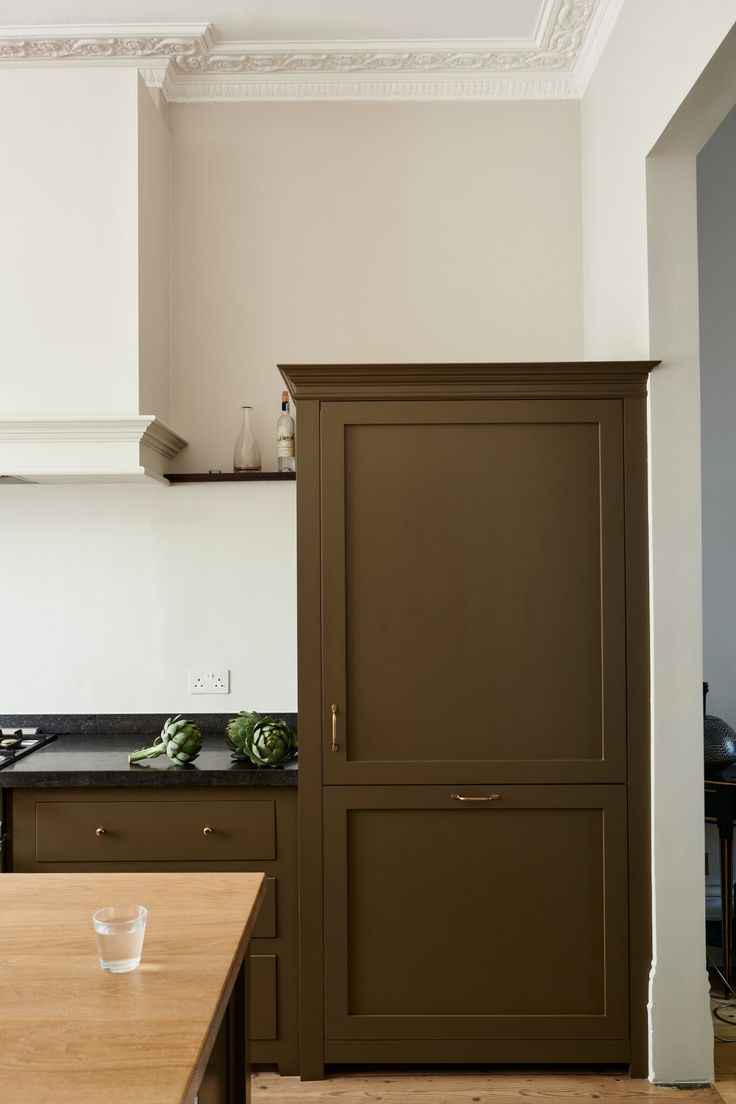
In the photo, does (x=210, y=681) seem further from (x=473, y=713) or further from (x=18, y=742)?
(x=473, y=713)

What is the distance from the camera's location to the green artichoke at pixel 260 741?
2496 mm

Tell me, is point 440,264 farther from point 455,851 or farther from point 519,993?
point 519,993

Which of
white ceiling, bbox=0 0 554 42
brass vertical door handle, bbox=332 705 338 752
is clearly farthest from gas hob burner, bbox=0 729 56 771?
white ceiling, bbox=0 0 554 42

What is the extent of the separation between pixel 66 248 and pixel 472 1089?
269 centimetres

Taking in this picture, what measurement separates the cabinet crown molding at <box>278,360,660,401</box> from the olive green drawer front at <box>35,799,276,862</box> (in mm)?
1171

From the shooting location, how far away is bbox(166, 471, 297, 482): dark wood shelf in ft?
9.73

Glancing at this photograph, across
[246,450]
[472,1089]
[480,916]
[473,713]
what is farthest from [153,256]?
[472,1089]

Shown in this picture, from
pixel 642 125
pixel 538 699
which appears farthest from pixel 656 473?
pixel 642 125

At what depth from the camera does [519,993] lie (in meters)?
2.40

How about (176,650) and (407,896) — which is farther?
(176,650)

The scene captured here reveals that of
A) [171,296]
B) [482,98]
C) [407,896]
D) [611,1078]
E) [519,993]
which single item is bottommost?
[611,1078]

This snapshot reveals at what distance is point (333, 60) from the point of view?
2.99 metres

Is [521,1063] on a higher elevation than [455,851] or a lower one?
lower

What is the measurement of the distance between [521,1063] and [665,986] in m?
0.46
